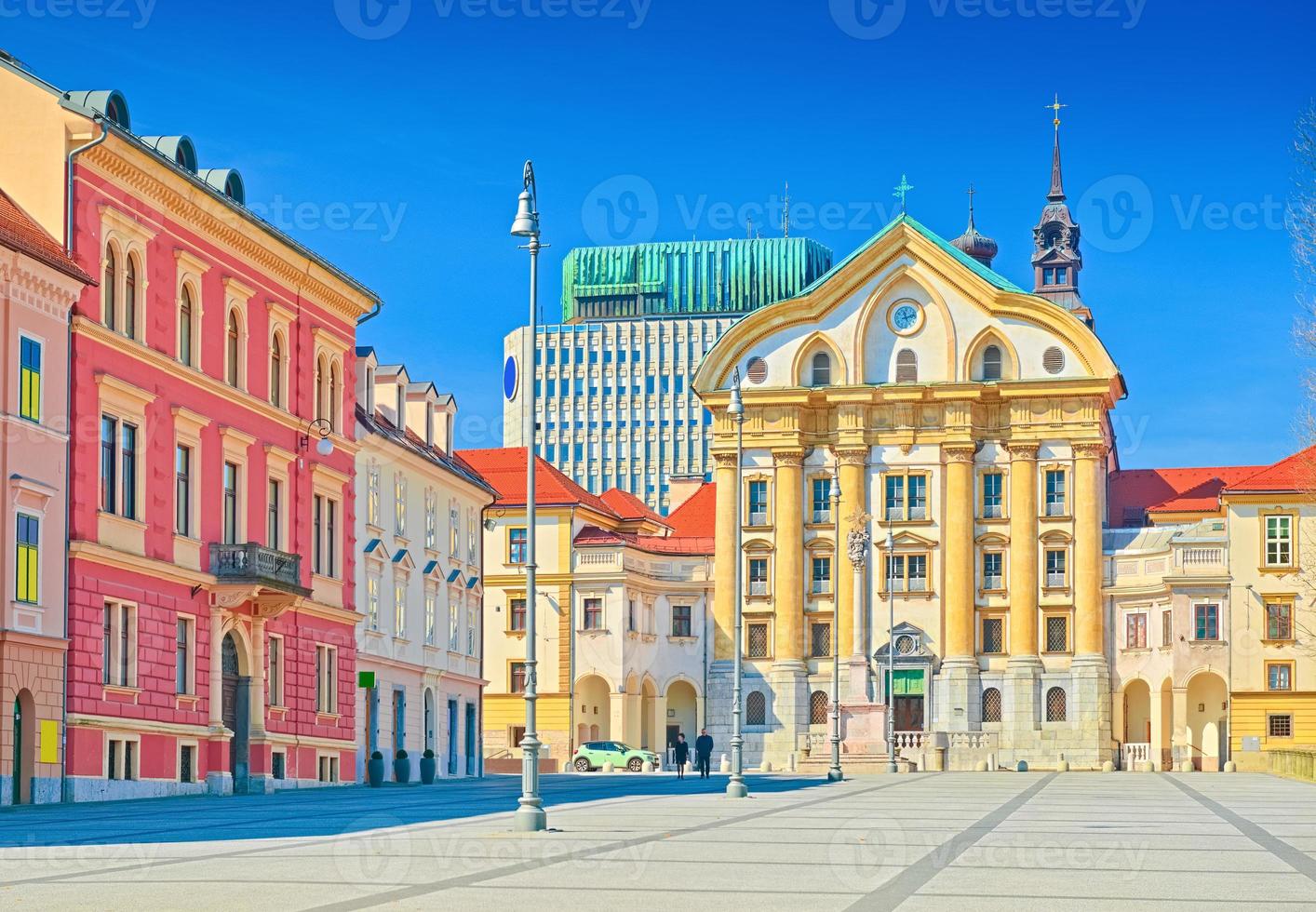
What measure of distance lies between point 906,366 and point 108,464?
6467 cm

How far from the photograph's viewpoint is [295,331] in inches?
2151

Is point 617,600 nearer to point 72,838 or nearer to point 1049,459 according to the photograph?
point 1049,459

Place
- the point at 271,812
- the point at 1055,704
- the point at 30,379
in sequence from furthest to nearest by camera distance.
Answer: the point at 1055,704, the point at 30,379, the point at 271,812

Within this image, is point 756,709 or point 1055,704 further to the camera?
point 756,709

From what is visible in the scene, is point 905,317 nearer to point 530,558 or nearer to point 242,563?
point 242,563

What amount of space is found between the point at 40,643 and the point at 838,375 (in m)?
67.8

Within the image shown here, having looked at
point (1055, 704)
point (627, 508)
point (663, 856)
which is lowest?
point (1055, 704)

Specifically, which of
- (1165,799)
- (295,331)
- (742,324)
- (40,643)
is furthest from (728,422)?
(40,643)

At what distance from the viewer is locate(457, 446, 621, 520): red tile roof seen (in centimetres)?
10150

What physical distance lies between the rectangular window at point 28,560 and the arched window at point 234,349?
1103 centimetres

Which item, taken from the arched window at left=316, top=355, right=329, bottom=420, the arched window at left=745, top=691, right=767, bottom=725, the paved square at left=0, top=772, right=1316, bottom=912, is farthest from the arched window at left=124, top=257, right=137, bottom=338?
the arched window at left=745, top=691, right=767, bottom=725

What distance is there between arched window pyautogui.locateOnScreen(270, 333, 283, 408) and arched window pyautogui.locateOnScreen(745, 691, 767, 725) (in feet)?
173

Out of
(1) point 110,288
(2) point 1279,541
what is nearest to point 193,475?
(1) point 110,288

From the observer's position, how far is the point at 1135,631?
99125 millimetres
